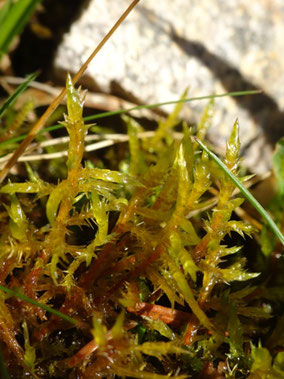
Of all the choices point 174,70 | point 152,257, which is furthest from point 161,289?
point 174,70

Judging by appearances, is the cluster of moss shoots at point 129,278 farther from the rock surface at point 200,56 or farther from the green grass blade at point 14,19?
the rock surface at point 200,56

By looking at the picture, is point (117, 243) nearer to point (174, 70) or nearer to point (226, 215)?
point (226, 215)

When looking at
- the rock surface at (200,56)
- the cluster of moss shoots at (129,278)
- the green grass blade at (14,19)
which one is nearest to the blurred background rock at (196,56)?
the rock surface at (200,56)

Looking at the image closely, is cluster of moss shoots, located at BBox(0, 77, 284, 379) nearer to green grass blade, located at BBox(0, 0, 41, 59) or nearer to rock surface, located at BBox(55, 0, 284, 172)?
green grass blade, located at BBox(0, 0, 41, 59)

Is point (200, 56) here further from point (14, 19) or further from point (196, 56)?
point (14, 19)

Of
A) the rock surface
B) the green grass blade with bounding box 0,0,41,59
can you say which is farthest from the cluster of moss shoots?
the rock surface
